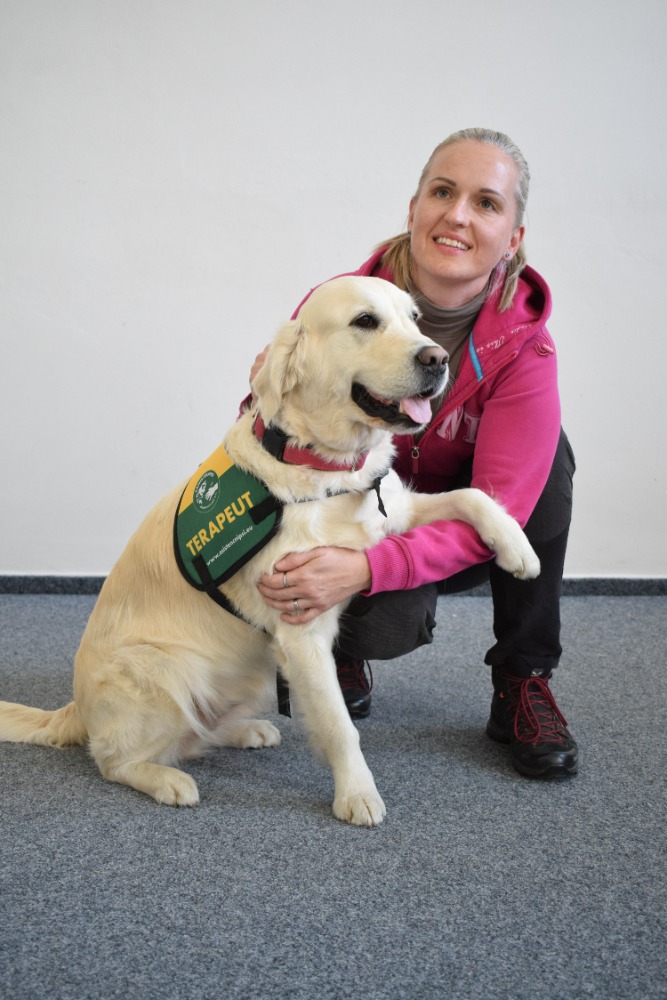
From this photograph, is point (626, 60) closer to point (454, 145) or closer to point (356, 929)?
point (454, 145)

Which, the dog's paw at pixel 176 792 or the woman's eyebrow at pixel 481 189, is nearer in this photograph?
the dog's paw at pixel 176 792

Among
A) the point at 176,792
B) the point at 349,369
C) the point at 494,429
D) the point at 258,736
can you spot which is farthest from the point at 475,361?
the point at 176,792

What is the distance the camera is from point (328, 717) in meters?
1.70

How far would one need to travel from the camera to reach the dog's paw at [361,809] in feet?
5.48

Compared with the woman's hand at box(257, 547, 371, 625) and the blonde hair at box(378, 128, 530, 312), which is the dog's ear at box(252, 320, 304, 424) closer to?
the woman's hand at box(257, 547, 371, 625)

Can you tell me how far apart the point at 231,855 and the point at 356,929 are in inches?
12.9

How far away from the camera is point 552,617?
6.73 feet

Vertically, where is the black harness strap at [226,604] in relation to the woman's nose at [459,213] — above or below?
below

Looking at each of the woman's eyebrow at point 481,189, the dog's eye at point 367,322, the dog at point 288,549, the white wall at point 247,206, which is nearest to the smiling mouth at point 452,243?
the woman's eyebrow at point 481,189

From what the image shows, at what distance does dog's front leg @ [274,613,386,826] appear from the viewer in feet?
5.56

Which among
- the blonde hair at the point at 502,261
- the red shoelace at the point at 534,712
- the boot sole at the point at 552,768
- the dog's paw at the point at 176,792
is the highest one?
the blonde hair at the point at 502,261

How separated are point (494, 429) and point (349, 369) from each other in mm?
420

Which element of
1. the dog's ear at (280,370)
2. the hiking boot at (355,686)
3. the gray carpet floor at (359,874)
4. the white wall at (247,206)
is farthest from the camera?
the white wall at (247,206)

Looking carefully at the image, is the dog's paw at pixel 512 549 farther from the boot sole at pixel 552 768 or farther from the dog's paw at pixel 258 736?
the dog's paw at pixel 258 736
